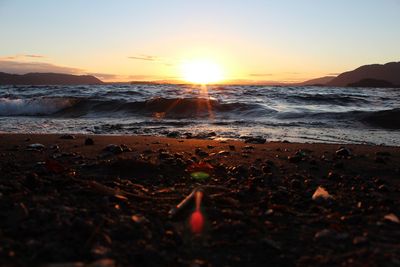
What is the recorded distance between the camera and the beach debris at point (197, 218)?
3.01 metres

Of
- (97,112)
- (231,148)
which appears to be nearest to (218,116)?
(97,112)

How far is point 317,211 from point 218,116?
12.2 m

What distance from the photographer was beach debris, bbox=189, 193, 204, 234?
301 centimetres

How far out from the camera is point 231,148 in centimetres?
709

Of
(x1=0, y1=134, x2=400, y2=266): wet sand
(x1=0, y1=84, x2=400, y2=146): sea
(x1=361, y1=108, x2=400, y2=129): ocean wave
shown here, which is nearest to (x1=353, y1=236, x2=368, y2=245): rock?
(x1=0, y1=134, x2=400, y2=266): wet sand

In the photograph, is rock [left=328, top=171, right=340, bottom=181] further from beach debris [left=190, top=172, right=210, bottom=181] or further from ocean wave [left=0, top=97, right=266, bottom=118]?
ocean wave [left=0, top=97, right=266, bottom=118]

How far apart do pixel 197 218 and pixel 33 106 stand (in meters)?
18.1

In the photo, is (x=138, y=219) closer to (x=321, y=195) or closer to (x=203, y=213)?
(x=203, y=213)

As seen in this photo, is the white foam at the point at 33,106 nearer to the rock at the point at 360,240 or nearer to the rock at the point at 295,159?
the rock at the point at 295,159

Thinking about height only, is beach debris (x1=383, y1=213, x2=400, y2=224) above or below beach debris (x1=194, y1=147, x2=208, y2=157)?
above

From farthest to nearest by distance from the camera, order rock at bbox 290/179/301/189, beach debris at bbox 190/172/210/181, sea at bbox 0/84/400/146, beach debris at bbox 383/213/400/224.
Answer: sea at bbox 0/84/400/146 → beach debris at bbox 190/172/210/181 → rock at bbox 290/179/301/189 → beach debris at bbox 383/213/400/224

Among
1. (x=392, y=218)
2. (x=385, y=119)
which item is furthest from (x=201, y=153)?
(x=385, y=119)

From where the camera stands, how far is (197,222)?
10.3 feet

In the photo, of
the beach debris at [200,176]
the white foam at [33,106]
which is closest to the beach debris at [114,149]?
the beach debris at [200,176]
